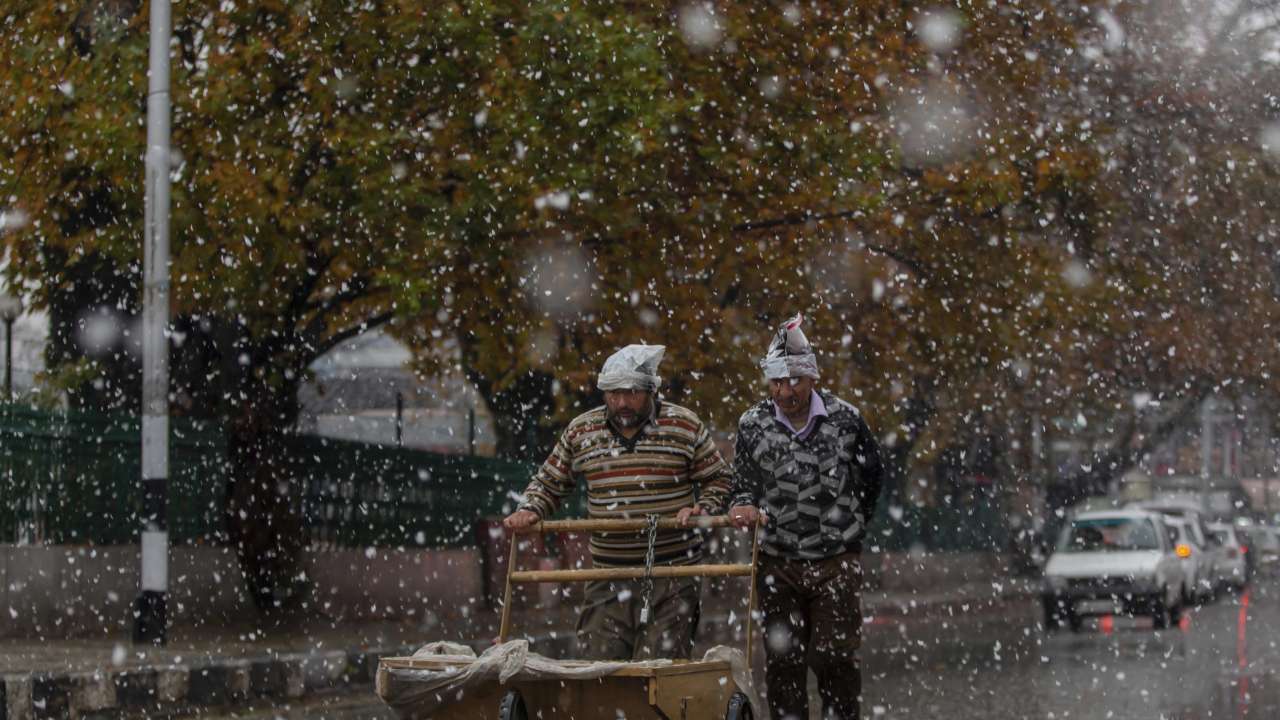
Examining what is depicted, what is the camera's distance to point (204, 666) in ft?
40.6

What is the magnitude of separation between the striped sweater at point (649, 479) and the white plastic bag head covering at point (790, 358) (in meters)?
0.37

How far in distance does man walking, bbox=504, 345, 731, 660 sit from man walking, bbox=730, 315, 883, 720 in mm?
221

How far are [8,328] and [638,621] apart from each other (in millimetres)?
11129

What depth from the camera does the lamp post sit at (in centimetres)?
1669

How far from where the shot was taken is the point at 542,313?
1767 centimetres

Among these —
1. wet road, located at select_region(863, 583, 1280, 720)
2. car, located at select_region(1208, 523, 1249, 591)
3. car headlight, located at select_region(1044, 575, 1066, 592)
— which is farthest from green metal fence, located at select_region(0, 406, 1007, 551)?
car, located at select_region(1208, 523, 1249, 591)

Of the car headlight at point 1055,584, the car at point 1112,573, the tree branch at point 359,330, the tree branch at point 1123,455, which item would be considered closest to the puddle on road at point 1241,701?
the tree branch at point 359,330

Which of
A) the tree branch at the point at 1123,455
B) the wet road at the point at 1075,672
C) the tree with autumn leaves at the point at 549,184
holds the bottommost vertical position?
the wet road at the point at 1075,672

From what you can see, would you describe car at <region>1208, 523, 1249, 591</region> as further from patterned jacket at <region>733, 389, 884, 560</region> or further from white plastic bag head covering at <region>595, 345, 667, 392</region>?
white plastic bag head covering at <region>595, 345, 667, 392</region>

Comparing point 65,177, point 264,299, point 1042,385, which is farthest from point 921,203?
point 1042,385

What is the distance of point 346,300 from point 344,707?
259 inches

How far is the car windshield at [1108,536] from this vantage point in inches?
1083

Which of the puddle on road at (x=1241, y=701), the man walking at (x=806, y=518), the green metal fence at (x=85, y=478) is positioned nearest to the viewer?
the man walking at (x=806, y=518)

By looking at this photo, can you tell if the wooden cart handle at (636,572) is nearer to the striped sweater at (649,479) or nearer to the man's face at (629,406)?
the striped sweater at (649,479)
